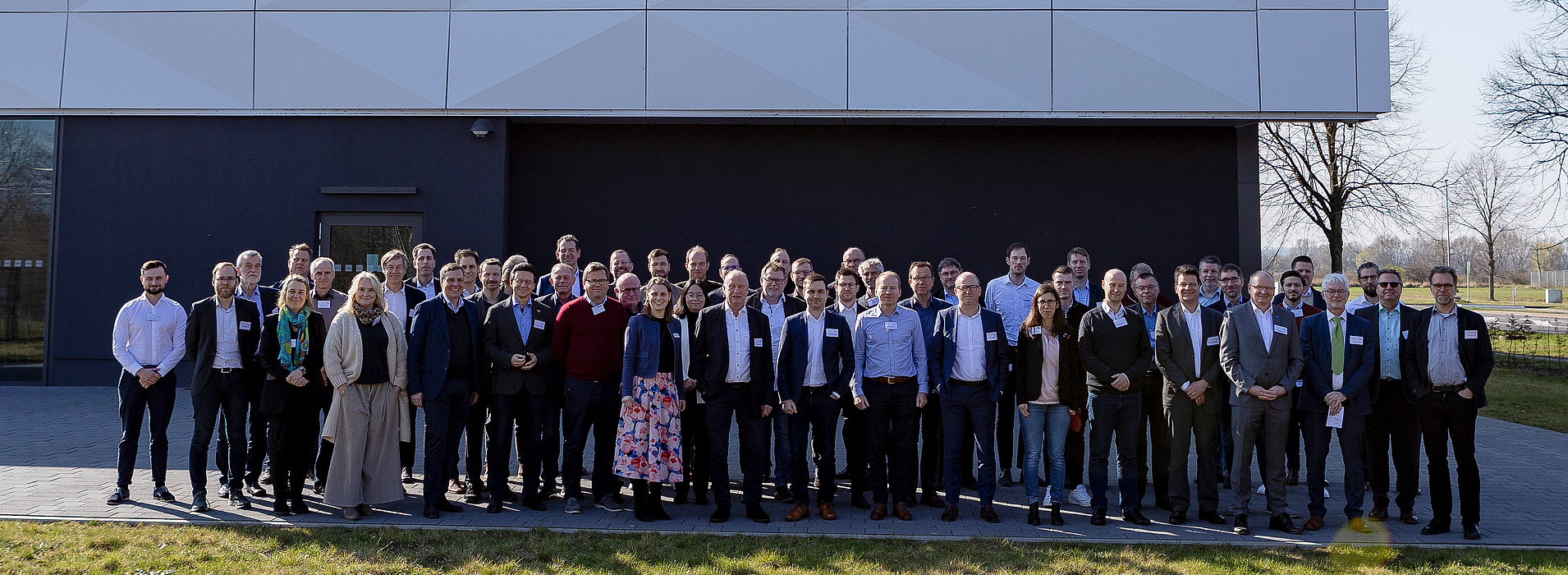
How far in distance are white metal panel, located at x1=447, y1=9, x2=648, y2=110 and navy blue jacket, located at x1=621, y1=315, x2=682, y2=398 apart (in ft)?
20.4

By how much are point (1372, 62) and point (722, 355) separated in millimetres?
10183

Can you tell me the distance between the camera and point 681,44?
38.3 ft

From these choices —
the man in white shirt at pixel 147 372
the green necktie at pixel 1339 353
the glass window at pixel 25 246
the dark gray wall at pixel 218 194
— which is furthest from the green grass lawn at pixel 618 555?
the glass window at pixel 25 246

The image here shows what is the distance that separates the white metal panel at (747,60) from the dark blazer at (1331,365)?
680cm

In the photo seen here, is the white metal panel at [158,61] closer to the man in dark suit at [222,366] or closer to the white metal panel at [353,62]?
the white metal panel at [353,62]

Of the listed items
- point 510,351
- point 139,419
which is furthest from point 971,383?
point 139,419

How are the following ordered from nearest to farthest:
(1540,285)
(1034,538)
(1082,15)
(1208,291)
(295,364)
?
(1034,538) → (295,364) → (1208,291) → (1082,15) → (1540,285)

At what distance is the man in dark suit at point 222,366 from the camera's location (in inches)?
242

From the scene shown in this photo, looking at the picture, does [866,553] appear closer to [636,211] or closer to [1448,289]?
[1448,289]

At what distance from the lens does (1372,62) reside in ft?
37.4

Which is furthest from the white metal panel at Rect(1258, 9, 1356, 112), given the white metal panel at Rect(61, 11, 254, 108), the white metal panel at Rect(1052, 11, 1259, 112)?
the white metal panel at Rect(61, 11, 254, 108)

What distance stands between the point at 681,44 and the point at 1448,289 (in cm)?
875

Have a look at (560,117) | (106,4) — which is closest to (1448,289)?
(560,117)

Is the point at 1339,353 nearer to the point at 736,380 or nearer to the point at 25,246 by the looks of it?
the point at 736,380
